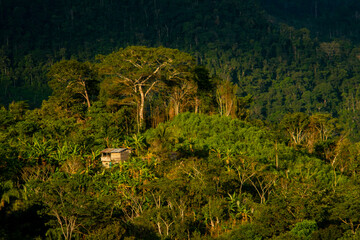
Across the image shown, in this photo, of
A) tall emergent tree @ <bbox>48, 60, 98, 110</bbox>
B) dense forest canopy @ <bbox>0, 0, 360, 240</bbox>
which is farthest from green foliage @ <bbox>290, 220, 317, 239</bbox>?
tall emergent tree @ <bbox>48, 60, 98, 110</bbox>

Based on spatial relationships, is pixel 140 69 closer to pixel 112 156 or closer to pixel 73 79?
pixel 73 79

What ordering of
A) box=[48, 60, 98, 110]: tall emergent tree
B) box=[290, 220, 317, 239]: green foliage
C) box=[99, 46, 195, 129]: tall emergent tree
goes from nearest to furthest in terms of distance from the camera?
box=[290, 220, 317, 239]: green foliage → box=[99, 46, 195, 129]: tall emergent tree → box=[48, 60, 98, 110]: tall emergent tree

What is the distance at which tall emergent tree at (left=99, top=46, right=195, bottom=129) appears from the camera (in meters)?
50.3

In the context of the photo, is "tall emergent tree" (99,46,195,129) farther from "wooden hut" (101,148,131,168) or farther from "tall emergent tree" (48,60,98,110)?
"wooden hut" (101,148,131,168)

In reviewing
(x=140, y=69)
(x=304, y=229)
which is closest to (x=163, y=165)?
(x=304, y=229)

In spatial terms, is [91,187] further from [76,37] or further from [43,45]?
[76,37]

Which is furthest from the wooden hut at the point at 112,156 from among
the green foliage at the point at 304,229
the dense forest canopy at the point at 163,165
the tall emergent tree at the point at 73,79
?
the tall emergent tree at the point at 73,79

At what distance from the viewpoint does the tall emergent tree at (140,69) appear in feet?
165

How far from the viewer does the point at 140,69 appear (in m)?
49.7

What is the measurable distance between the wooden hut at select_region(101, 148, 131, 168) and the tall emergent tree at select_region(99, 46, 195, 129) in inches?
412

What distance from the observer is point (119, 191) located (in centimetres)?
3406

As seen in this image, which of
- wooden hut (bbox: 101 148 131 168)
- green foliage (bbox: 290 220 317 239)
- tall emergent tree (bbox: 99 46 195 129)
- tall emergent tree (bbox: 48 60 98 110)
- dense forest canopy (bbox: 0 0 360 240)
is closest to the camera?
dense forest canopy (bbox: 0 0 360 240)

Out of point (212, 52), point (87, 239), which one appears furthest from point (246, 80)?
point (87, 239)

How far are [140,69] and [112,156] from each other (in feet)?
44.8
